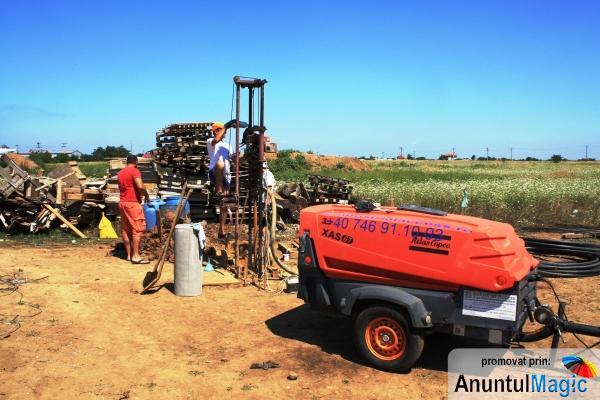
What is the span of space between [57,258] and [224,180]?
3.63 m

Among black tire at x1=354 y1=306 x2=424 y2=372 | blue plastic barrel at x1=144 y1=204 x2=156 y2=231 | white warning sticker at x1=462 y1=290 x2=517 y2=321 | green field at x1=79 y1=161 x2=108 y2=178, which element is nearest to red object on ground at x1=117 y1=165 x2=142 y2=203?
blue plastic barrel at x1=144 y1=204 x2=156 y2=231

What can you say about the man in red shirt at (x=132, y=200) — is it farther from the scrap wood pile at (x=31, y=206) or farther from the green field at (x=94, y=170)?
the green field at (x=94, y=170)

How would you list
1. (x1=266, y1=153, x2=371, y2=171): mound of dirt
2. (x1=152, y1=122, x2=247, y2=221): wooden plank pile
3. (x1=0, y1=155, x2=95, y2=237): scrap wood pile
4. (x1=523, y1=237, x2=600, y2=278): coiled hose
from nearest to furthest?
(x1=523, y1=237, x2=600, y2=278): coiled hose → (x1=0, y1=155, x2=95, y2=237): scrap wood pile → (x1=152, y1=122, x2=247, y2=221): wooden plank pile → (x1=266, y1=153, x2=371, y2=171): mound of dirt

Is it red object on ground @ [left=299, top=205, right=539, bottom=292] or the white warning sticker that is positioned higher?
red object on ground @ [left=299, top=205, right=539, bottom=292]

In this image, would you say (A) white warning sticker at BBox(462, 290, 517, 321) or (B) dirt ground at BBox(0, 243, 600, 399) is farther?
(B) dirt ground at BBox(0, 243, 600, 399)

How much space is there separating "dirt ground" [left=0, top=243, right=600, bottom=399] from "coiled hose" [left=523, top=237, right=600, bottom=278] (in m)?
0.32

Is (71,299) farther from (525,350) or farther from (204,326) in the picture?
(525,350)

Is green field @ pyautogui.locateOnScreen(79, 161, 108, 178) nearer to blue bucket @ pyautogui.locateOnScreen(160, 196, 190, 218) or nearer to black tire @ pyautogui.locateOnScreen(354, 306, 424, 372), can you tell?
blue bucket @ pyautogui.locateOnScreen(160, 196, 190, 218)

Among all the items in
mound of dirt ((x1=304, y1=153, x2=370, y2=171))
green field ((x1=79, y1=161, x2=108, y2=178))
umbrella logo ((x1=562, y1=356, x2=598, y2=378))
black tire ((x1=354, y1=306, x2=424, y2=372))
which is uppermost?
mound of dirt ((x1=304, y1=153, x2=370, y2=171))

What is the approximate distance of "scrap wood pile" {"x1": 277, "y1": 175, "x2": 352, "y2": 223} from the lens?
14492 millimetres

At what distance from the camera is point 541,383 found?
15.8 feet

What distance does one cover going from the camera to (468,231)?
4.64m

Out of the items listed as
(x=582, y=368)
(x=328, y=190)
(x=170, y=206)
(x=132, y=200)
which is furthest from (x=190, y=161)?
(x=582, y=368)

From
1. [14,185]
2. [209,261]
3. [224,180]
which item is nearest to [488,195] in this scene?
[224,180]
